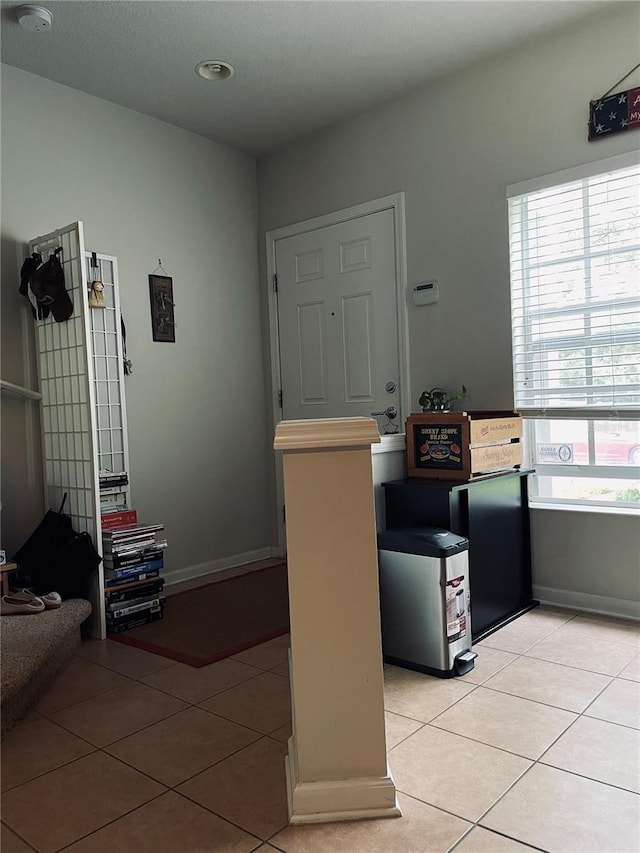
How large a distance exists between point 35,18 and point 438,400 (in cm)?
267

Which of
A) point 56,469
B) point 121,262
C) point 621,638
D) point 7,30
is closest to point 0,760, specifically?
point 56,469

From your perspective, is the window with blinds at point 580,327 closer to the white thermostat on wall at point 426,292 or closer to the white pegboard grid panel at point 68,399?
the white thermostat on wall at point 426,292

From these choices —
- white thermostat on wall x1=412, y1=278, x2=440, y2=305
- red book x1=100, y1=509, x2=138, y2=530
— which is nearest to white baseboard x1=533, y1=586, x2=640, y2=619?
white thermostat on wall x1=412, y1=278, x2=440, y2=305

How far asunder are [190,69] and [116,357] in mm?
1617

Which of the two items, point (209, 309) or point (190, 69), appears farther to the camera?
point (209, 309)

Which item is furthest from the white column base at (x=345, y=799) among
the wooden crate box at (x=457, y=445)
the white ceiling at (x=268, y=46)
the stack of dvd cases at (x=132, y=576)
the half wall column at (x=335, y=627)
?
the white ceiling at (x=268, y=46)

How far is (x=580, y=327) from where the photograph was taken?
326cm

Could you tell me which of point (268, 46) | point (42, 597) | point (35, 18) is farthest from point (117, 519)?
point (268, 46)

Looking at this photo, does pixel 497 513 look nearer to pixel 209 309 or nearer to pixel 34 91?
pixel 209 309

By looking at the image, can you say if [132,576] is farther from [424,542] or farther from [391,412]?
[391,412]

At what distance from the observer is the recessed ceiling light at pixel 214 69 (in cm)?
345

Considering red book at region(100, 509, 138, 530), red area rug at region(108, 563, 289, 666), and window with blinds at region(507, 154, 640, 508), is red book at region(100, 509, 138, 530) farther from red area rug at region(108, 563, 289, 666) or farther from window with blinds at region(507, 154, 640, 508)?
window with blinds at region(507, 154, 640, 508)

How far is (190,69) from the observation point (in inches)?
138

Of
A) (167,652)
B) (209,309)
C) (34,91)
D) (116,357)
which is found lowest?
(167,652)
